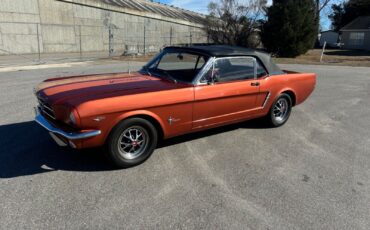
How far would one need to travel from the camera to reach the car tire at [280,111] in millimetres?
5883

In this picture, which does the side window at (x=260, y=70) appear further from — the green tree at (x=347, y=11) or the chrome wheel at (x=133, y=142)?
the green tree at (x=347, y=11)

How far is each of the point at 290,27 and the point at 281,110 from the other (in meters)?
22.8

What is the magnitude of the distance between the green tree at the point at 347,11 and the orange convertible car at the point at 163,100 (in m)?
55.3

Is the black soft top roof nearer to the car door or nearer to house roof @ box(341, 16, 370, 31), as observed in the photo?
the car door

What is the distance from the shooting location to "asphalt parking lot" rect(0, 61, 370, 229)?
3092 mm

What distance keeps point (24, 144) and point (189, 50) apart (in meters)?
2.82

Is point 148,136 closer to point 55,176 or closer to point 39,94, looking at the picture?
point 55,176

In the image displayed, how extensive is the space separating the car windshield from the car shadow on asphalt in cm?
102

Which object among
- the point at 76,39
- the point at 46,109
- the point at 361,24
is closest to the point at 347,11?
the point at 361,24

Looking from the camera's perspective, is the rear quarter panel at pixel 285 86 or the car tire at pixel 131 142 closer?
the car tire at pixel 131 142

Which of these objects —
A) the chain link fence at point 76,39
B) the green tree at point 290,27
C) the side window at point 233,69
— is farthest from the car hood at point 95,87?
the green tree at point 290,27

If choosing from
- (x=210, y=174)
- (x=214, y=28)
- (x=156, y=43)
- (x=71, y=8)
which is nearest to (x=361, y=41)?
(x=214, y=28)

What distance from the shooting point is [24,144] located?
4738 millimetres

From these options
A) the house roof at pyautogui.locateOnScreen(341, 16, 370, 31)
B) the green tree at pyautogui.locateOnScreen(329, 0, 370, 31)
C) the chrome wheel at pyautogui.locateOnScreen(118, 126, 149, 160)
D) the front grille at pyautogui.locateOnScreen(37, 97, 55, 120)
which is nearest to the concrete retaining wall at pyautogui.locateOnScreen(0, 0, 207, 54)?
the front grille at pyautogui.locateOnScreen(37, 97, 55, 120)
